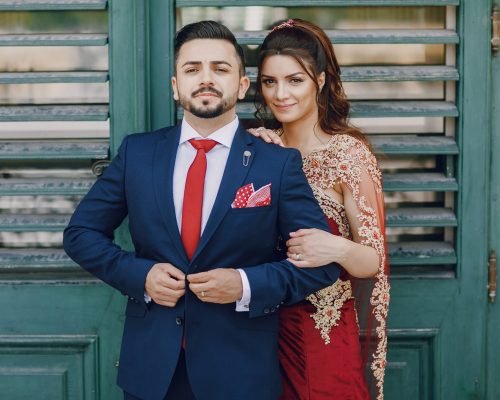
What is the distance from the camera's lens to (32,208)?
10.0ft

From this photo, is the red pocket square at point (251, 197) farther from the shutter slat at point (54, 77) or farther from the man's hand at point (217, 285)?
the shutter slat at point (54, 77)

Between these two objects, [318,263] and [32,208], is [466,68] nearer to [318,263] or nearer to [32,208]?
[318,263]

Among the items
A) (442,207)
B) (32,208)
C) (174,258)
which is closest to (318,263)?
(174,258)

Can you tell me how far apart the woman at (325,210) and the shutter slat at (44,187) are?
2.50 ft

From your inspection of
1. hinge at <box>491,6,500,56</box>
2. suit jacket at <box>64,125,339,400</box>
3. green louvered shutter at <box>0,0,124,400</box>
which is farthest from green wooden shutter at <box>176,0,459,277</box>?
suit jacket at <box>64,125,339,400</box>

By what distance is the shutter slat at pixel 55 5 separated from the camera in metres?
2.96

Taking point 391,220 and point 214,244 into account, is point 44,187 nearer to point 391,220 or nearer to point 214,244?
point 214,244

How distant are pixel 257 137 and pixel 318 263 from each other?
421 mm

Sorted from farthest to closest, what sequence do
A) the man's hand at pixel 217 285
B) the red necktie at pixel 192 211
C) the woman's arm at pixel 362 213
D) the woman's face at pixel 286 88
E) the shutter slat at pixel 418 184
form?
the shutter slat at pixel 418 184, the woman's face at pixel 286 88, the woman's arm at pixel 362 213, the red necktie at pixel 192 211, the man's hand at pixel 217 285

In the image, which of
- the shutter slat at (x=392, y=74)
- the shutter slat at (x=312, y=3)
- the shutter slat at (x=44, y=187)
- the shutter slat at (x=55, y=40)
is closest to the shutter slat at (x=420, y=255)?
the shutter slat at (x=392, y=74)

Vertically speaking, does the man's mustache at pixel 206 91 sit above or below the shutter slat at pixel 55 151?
above

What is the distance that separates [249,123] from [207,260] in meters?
0.84

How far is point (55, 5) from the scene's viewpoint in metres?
2.96

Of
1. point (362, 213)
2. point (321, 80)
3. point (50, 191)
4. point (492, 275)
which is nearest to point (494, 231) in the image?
point (492, 275)
